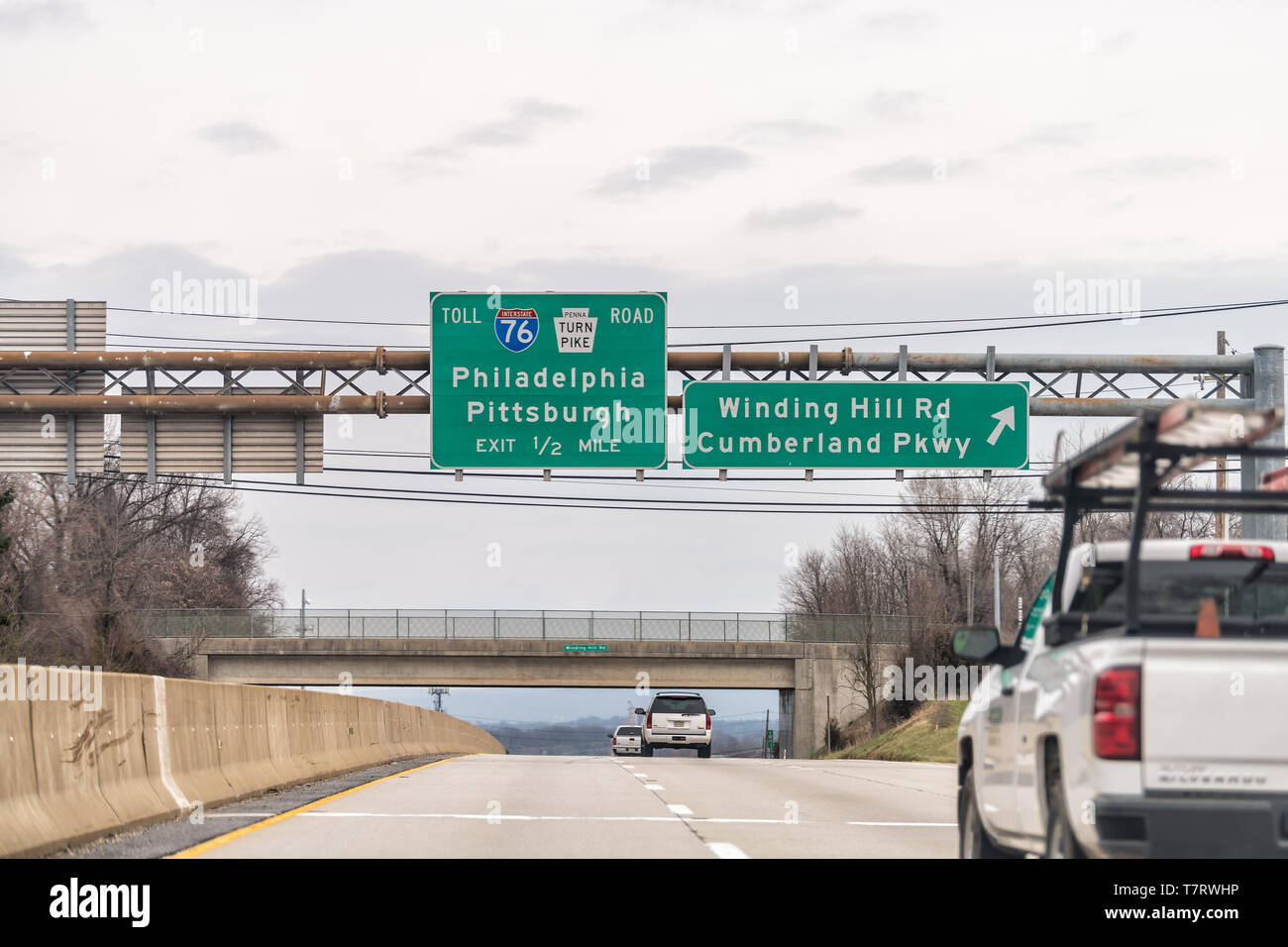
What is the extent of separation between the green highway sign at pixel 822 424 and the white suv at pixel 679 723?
25.1 m

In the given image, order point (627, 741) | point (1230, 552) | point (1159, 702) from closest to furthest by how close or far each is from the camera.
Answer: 1. point (1159, 702)
2. point (1230, 552)
3. point (627, 741)

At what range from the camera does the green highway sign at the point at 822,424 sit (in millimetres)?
26766

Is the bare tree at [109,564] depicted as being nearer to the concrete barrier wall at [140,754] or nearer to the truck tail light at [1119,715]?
the concrete barrier wall at [140,754]

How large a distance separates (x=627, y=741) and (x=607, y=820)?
183 ft

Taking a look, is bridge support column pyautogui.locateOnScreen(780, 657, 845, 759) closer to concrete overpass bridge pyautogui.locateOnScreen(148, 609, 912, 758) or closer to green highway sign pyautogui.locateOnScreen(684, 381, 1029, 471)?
concrete overpass bridge pyautogui.locateOnScreen(148, 609, 912, 758)

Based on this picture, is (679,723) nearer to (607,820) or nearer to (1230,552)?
(607,820)

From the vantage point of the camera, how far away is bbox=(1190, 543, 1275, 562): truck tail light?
7.78 metres

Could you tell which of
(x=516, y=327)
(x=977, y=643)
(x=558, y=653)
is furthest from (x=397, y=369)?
(x=558, y=653)

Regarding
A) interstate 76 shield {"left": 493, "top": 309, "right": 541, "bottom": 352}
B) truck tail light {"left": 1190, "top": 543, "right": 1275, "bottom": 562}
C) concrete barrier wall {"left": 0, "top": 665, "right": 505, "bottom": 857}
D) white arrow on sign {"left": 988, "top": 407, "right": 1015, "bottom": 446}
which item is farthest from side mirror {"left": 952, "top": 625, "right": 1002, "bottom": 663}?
white arrow on sign {"left": 988, "top": 407, "right": 1015, "bottom": 446}

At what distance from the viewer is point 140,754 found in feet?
43.8
